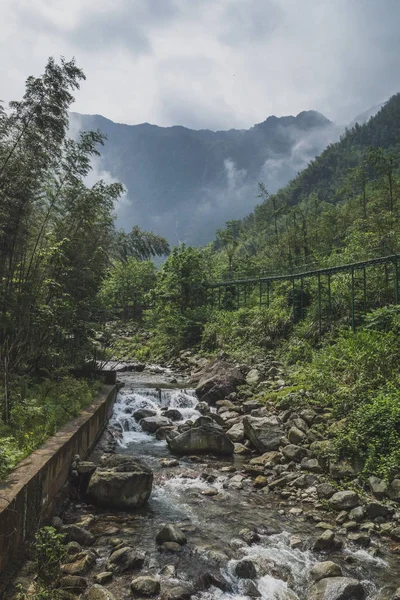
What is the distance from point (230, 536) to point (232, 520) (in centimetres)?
55

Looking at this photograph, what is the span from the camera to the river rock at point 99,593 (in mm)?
4309

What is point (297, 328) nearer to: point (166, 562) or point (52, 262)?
point (52, 262)

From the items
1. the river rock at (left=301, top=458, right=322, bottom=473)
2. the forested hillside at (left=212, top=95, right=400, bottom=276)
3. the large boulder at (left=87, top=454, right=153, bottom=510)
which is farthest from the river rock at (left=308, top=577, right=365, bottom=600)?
the forested hillside at (left=212, top=95, right=400, bottom=276)

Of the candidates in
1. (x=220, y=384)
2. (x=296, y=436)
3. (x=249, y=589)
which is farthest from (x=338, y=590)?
(x=220, y=384)

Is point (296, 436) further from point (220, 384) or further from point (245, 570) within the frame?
point (220, 384)

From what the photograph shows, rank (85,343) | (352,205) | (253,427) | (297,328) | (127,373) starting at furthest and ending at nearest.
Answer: (352,205) < (127,373) < (297,328) < (85,343) < (253,427)

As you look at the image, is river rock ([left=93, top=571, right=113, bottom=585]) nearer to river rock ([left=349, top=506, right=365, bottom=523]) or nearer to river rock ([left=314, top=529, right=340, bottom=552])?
river rock ([left=314, top=529, right=340, bottom=552])

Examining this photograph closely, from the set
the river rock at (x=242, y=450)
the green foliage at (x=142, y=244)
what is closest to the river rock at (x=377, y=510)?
the river rock at (x=242, y=450)

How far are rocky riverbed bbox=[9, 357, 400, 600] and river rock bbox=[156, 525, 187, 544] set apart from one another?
0.05 feet

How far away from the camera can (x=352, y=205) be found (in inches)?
1845

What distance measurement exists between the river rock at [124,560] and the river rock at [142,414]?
7744mm

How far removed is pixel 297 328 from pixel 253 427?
10270mm

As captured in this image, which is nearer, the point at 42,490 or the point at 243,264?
the point at 42,490

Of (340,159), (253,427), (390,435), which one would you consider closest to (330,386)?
(253,427)
